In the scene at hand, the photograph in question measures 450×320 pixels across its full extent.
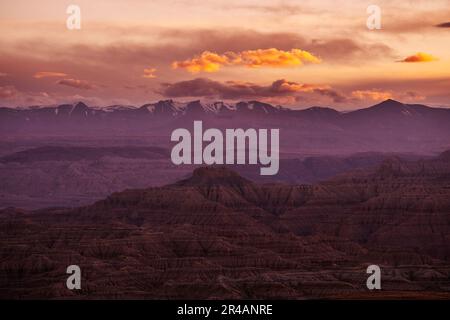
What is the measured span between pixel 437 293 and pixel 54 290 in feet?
195

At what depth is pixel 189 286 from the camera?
637ft

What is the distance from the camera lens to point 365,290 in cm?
19388

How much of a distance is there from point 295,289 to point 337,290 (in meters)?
6.79

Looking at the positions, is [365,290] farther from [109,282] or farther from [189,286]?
[109,282]
